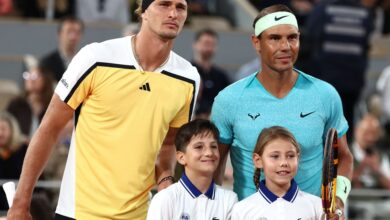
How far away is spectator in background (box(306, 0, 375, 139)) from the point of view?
39.3 feet

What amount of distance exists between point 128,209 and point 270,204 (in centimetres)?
70

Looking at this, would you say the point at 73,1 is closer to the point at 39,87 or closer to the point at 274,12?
the point at 39,87

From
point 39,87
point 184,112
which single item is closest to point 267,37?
point 184,112

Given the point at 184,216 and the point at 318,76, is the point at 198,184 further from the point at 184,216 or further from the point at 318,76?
Result: the point at 318,76

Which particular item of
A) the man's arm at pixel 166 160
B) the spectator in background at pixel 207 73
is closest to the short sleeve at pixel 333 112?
the man's arm at pixel 166 160

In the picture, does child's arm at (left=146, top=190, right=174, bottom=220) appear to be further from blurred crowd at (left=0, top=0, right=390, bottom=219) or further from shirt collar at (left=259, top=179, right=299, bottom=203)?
blurred crowd at (left=0, top=0, right=390, bottom=219)

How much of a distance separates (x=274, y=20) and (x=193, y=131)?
70 centimetres

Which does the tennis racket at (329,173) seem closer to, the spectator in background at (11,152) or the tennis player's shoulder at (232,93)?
the tennis player's shoulder at (232,93)

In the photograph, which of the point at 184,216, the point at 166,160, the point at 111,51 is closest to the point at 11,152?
the point at 166,160

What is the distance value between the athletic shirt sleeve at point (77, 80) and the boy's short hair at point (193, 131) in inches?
21.3

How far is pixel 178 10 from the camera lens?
6.09 meters

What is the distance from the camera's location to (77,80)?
19.6ft

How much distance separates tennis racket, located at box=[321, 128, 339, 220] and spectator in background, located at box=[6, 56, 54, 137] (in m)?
5.76

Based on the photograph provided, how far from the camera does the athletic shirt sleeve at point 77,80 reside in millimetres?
5953
